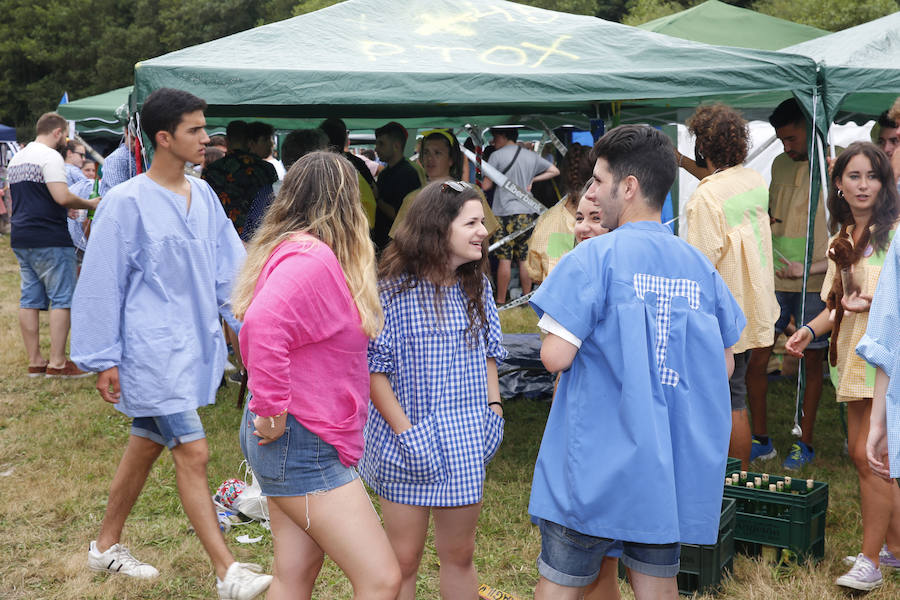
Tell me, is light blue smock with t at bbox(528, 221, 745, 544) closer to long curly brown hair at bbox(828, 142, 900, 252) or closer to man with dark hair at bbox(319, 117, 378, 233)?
long curly brown hair at bbox(828, 142, 900, 252)

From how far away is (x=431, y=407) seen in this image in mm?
2719

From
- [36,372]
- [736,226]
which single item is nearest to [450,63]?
[736,226]

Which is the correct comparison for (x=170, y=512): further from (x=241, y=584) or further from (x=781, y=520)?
(x=781, y=520)

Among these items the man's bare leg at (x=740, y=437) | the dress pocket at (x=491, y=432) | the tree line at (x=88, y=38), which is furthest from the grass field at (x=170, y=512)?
the tree line at (x=88, y=38)

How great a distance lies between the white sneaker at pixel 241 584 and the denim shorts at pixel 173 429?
0.52 meters

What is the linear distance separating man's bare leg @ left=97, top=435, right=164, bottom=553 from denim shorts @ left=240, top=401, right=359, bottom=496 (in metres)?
1.25

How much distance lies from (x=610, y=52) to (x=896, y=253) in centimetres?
330

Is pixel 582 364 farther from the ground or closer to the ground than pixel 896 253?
closer to the ground

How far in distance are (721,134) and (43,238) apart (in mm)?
5744

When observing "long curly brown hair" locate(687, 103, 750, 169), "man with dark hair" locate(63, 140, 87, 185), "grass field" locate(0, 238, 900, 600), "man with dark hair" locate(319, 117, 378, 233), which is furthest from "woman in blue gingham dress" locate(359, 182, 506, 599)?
"man with dark hair" locate(63, 140, 87, 185)

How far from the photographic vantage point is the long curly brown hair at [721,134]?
14.2 ft

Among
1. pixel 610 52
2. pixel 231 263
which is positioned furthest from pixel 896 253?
pixel 610 52

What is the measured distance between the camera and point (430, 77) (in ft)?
15.1

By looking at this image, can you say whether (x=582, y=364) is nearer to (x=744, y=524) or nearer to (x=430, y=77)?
(x=744, y=524)
